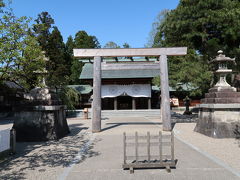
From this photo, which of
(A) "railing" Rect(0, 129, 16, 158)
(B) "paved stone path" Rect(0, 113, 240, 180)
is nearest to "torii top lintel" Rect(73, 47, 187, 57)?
(B) "paved stone path" Rect(0, 113, 240, 180)

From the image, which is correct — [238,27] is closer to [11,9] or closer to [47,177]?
[11,9]

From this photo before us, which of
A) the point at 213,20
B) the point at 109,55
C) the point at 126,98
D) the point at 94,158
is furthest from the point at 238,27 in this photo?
the point at 126,98

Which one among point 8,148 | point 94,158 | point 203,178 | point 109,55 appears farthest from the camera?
point 109,55

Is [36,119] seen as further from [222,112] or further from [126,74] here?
[126,74]

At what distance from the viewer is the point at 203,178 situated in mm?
4223

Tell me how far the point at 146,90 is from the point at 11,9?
19183mm

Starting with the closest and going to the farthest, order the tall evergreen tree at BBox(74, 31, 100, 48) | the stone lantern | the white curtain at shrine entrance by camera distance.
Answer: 1. the stone lantern
2. the white curtain at shrine entrance
3. the tall evergreen tree at BBox(74, 31, 100, 48)

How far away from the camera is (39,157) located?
20.1ft

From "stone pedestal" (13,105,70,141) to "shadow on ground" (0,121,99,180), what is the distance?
2.23ft

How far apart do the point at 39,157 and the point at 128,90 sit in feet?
61.4

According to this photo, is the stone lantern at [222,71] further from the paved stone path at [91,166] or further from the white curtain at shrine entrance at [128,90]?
the white curtain at shrine entrance at [128,90]

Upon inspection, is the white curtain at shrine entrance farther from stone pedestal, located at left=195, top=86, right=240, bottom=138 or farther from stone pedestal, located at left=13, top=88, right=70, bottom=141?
stone pedestal, located at left=13, top=88, right=70, bottom=141

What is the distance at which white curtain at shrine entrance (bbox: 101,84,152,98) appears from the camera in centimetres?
2414

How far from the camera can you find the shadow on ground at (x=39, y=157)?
4.92 meters
